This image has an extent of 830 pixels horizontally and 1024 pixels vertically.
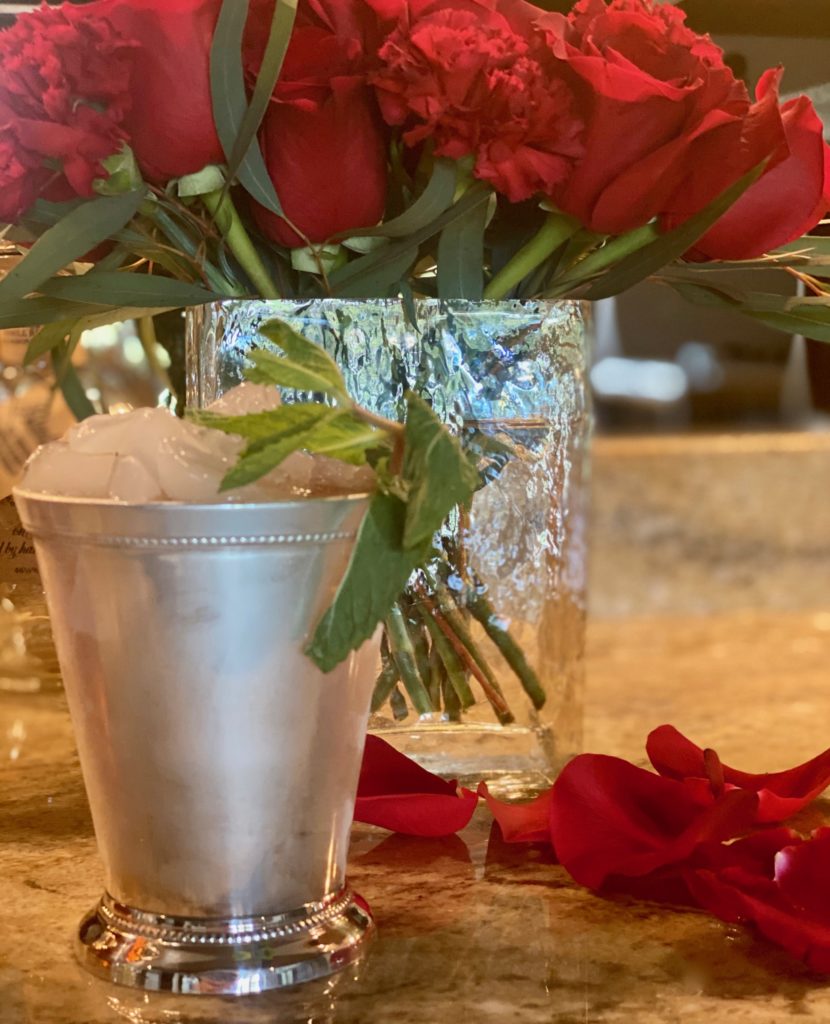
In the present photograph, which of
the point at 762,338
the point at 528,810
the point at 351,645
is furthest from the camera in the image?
the point at 762,338

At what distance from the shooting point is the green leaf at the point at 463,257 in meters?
0.50

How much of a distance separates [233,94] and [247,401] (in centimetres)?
11

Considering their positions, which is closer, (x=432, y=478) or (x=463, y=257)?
(x=432, y=478)

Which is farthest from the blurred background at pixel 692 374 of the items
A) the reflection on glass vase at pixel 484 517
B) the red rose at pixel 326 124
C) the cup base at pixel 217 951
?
the cup base at pixel 217 951

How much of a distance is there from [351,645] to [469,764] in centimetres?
22

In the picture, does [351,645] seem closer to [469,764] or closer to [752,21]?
[469,764]

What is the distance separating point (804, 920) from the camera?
0.41 metres

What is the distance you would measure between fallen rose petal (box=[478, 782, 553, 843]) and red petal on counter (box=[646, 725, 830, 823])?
0.16 ft

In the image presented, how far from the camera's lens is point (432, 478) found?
35 centimetres

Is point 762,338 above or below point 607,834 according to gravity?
above

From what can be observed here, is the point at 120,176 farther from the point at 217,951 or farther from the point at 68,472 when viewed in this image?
the point at 217,951

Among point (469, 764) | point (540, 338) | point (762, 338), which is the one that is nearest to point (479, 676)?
point (469, 764)

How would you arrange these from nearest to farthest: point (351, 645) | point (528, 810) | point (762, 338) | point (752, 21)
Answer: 1. point (351, 645)
2. point (528, 810)
3. point (752, 21)
4. point (762, 338)

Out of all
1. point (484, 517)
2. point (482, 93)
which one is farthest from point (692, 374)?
point (482, 93)
